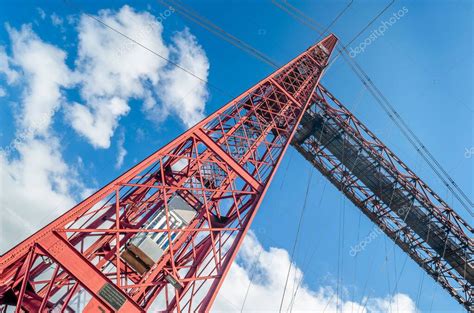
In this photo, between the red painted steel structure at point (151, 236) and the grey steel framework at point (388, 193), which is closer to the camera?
the red painted steel structure at point (151, 236)

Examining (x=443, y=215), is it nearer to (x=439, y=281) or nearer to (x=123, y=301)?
(x=439, y=281)

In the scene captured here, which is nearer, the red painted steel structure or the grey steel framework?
the red painted steel structure

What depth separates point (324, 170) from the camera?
1723cm

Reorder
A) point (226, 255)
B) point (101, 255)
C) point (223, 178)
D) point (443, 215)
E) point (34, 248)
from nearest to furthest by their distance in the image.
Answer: point (34, 248)
point (226, 255)
point (101, 255)
point (223, 178)
point (443, 215)

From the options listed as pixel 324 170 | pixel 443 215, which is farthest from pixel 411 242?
pixel 324 170

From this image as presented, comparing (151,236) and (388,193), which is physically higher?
(388,193)

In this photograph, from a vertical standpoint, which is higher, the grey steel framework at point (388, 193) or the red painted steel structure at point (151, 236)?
the grey steel framework at point (388, 193)

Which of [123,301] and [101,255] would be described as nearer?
[123,301]

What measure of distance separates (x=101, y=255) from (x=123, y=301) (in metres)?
2.62

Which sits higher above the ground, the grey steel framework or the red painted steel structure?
the grey steel framework

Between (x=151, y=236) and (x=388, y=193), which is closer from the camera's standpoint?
(x=151, y=236)

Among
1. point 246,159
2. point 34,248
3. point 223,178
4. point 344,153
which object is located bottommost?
point 34,248

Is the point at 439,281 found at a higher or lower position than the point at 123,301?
higher

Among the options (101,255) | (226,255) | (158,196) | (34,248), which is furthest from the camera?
(158,196)
